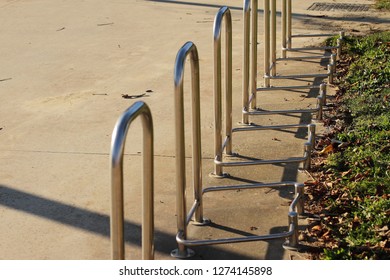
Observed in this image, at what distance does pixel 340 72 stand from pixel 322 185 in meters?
3.10

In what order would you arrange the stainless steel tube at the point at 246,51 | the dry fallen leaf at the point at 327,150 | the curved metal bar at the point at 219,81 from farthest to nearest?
the stainless steel tube at the point at 246,51 < the dry fallen leaf at the point at 327,150 < the curved metal bar at the point at 219,81

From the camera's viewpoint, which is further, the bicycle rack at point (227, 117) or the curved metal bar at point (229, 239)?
the bicycle rack at point (227, 117)

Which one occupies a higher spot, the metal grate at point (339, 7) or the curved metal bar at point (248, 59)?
the curved metal bar at point (248, 59)

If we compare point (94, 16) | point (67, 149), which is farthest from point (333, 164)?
point (94, 16)

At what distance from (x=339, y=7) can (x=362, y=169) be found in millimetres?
6681

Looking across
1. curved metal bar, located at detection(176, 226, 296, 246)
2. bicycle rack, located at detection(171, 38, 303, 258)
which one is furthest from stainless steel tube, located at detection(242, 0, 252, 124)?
curved metal bar, located at detection(176, 226, 296, 246)

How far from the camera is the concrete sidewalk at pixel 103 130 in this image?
16.0 feet

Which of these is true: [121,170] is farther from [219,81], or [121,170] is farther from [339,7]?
[339,7]

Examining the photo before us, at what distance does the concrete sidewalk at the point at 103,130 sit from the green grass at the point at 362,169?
0.27 meters

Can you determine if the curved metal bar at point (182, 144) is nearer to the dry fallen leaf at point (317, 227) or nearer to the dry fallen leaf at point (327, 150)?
the dry fallen leaf at point (317, 227)

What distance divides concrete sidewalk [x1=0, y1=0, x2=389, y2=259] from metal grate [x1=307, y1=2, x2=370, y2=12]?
1.00 feet

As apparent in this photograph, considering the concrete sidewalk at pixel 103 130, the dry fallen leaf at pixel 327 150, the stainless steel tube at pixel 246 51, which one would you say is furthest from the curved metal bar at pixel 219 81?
the dry fallen leaf at pixel 327 150

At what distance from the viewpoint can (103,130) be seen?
6.70 meters

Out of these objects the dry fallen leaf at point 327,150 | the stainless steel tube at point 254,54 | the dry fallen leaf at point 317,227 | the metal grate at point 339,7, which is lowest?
the dry fallen leaf at point 317,227
